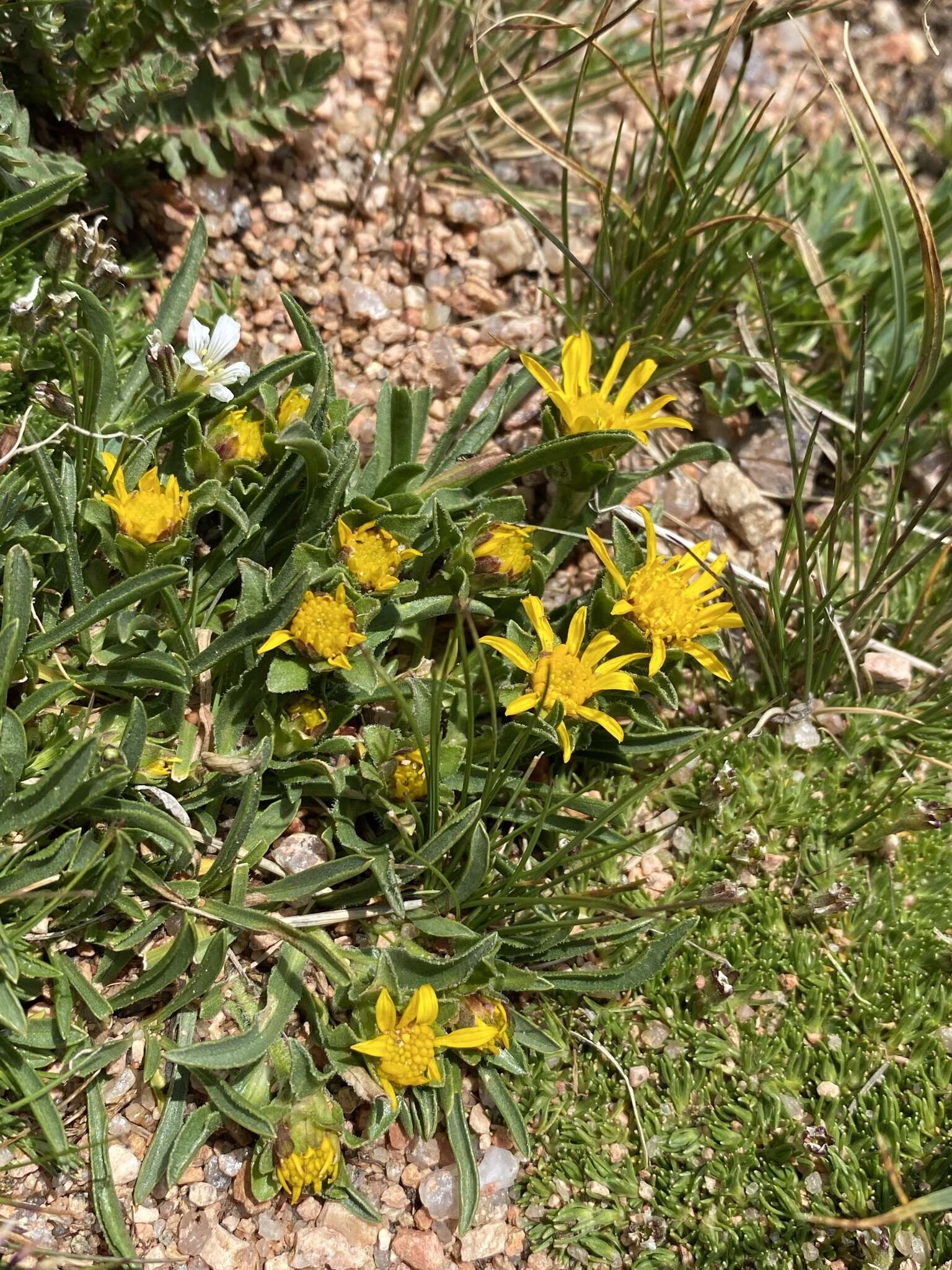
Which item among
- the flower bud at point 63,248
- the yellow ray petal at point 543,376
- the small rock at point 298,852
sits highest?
the flower bud at point 63,248

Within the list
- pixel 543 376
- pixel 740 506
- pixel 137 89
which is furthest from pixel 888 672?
pixel 137 89

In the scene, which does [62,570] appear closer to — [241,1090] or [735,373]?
[241,1090]

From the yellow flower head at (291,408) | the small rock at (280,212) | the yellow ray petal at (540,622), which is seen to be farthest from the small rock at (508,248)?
the yellow ray petal at (540,622)

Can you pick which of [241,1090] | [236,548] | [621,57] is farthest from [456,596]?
[621,57]

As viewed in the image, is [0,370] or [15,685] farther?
[0,370]

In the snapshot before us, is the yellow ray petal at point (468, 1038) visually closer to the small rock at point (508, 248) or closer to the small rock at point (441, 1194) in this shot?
the small rock at point (441, 1194)

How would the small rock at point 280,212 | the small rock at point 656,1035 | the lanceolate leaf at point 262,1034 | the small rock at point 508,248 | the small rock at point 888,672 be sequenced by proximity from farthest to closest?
the small rock at point 508,248, the small rock at point 280,212, the small rock at point 888,672, the small rock at point 656,1035, the lanceolate leaf at point 262,1034
